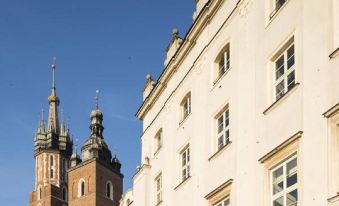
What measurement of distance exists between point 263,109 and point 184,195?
6691mm

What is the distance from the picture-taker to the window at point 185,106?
84.9ft

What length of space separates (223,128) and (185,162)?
375 centimetres

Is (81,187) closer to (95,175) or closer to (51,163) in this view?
(95,175)

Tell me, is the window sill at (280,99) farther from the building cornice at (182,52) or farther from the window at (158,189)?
the window at (158,189)

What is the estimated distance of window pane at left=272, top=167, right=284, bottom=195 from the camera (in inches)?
682

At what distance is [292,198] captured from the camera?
659 inches

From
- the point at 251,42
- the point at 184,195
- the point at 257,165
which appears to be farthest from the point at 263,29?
the point at 184,195

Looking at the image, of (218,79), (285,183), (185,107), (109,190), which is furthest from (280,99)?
(109,190)

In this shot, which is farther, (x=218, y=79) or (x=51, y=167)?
(x=51, y=167)

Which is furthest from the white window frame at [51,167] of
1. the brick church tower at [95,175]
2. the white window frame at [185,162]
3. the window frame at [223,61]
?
the window frame at [223,61]

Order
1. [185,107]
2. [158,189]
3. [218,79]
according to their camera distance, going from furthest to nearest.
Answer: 1. [158,189]
2. [185,107]
3. [218,79]

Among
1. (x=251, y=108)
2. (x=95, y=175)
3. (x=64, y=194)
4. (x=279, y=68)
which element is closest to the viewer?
(x=279, y=68)

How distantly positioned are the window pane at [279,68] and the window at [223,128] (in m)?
3.24

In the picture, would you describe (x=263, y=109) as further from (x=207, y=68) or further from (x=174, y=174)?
(x=174, y=174)
